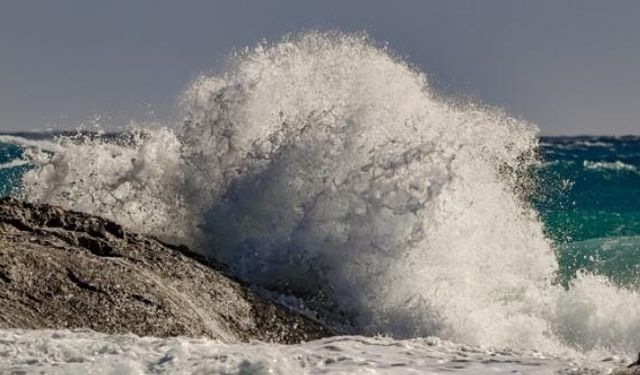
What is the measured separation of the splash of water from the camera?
7.17 m

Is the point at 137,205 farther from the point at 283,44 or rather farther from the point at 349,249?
the point at 283,44

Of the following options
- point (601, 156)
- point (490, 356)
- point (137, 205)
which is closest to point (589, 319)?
point (137, 205)

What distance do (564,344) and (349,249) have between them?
5.60 feet

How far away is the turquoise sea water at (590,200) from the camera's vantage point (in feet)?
42.5

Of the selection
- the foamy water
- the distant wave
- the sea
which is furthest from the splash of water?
the distant wave

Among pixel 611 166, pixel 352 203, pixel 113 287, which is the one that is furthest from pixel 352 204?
pixel 611 166

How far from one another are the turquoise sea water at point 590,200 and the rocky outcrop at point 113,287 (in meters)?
2.84

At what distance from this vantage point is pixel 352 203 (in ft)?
24.8

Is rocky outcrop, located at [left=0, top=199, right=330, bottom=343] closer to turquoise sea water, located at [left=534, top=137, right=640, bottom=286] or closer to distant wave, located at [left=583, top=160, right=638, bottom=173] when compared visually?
turquoise sea water, located at [left=534, top=137, right=640, bottom=286]

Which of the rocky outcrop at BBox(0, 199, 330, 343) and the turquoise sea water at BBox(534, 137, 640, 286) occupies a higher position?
the turquoise sea water at BBox(534, 137, 640, 286)

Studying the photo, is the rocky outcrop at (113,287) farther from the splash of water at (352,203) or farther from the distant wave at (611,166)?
the distant wave at (611,166)

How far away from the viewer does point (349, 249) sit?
7.34 m

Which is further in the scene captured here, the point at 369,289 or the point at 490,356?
the point at 369,289

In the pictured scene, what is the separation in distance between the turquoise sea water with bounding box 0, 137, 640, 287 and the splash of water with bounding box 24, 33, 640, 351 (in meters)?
1.24
